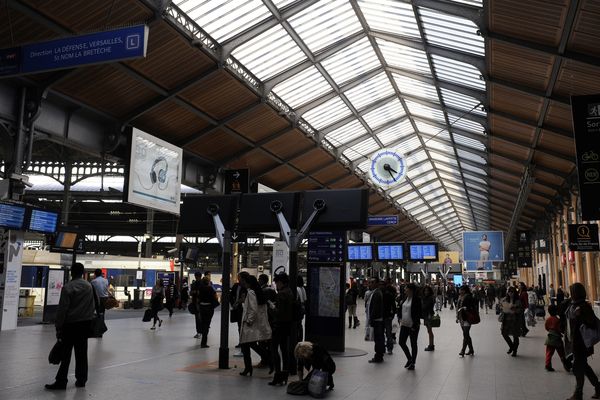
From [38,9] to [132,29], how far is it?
5936 millimetres

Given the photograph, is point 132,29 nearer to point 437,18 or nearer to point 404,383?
point 404,383

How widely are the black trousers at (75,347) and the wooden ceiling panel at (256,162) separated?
666 inches

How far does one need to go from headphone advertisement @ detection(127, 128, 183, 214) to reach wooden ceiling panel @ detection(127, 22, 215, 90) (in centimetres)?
225

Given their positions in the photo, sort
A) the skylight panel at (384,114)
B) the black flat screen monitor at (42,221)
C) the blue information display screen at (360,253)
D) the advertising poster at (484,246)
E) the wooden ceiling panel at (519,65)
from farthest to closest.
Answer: the advertising poster at (484,246) < the skylight panel at (384,114) < the blue information display screen at (360,253) < the black flat screen monitor at (42,221) < the wooden ceiling panel at (519,65)

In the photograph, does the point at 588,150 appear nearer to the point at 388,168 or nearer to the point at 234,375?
the point at 234,375

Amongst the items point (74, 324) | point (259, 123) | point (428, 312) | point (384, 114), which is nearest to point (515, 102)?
point (428, 312)

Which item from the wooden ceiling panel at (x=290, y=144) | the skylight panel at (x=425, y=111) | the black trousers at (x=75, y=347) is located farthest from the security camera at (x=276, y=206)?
the skylight panel at (x=425, y=111)

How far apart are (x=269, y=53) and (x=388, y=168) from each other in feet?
19.2

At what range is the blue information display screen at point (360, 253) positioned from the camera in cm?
2206

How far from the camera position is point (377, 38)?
19094mm

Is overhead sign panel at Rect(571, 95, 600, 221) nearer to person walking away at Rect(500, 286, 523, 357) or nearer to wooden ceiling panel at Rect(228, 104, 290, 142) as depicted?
person walking away at Rect(500, 286, 523, 357)

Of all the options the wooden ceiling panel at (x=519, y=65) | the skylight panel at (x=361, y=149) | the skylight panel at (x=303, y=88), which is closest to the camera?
the wooden ceiling panel at (x=519, y=65)

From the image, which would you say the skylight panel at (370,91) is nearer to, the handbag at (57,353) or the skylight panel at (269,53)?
the skylight panel at (269,53)

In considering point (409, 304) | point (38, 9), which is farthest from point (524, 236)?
point (38, 9)
